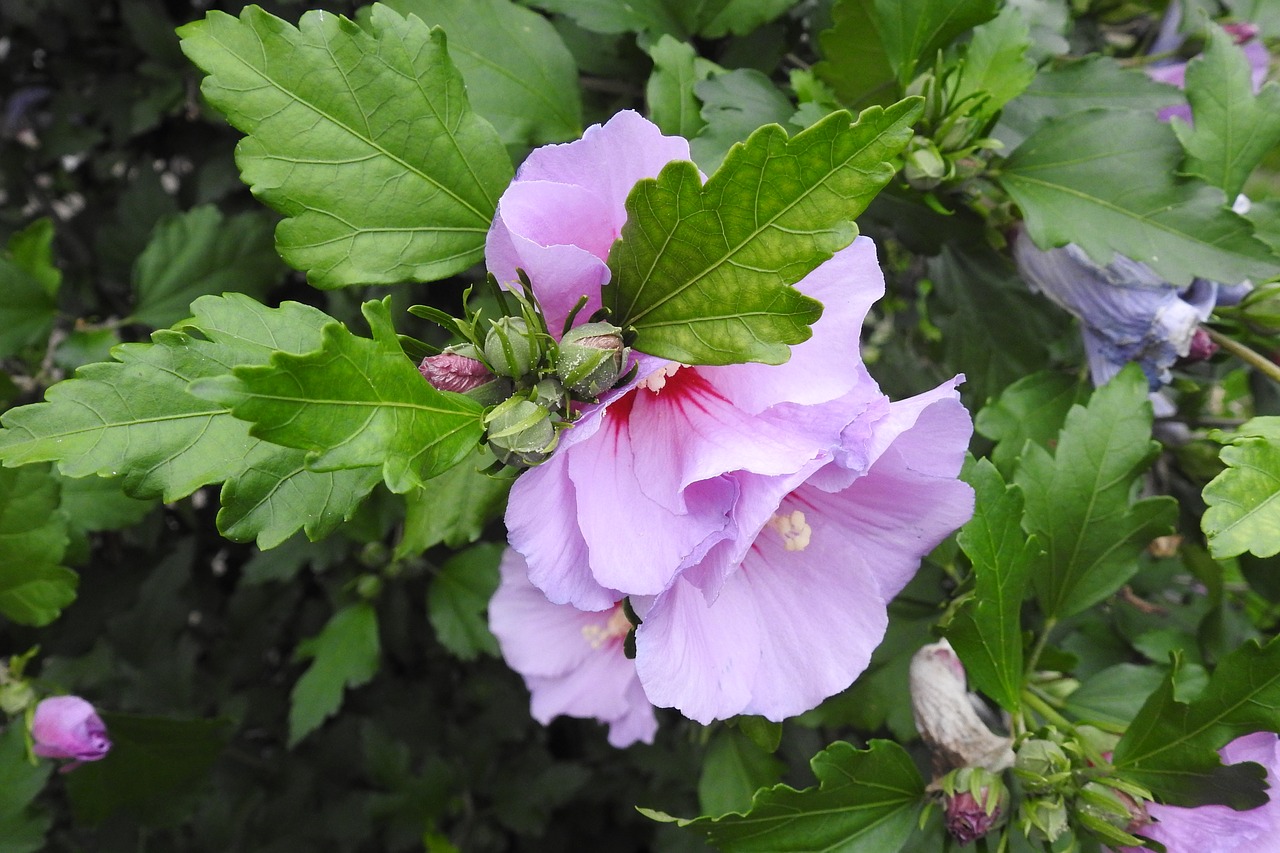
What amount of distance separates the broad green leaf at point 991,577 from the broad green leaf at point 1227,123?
1.61 ft

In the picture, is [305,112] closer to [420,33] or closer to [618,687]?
[420,33]

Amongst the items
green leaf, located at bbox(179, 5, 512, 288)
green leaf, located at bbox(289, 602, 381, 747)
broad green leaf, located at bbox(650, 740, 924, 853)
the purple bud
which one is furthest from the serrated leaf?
green leaf, located at bbox(179, 5, 512, 288)

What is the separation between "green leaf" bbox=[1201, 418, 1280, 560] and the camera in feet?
2.43

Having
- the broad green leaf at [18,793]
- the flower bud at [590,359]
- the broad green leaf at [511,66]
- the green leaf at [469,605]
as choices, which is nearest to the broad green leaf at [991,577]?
the flower bud at [590,359]

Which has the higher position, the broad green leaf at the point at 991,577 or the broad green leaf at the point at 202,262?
the broad green leaf at the point at 202,262

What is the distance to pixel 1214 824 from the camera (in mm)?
903

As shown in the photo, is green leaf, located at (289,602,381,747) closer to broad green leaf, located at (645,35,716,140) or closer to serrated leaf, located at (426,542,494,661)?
serrated leaf, located at (426,542,494,661)

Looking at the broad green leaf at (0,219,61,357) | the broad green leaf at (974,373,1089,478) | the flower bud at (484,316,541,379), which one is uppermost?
the flower bud at (484,316,541,379)

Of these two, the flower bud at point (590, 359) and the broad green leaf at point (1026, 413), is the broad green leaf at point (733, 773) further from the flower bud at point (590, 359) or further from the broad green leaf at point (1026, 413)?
the flower bud at point (590, 359)

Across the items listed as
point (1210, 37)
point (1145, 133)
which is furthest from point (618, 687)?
point (1210, 37)

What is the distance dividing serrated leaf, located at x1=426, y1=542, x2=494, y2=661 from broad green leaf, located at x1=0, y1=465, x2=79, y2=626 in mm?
555

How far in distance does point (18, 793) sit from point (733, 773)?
1026 millimetres

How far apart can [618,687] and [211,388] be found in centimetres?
78

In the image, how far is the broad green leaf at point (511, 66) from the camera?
3.34 ft
